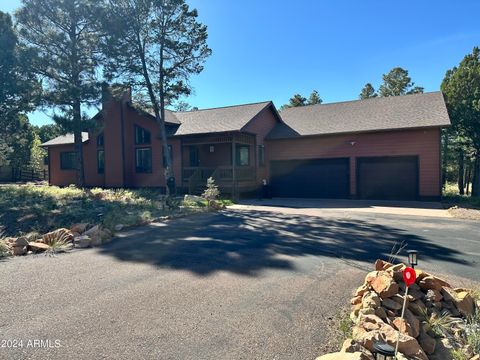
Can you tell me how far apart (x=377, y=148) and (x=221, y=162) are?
9.42m

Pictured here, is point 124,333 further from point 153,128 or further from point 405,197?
point 153,128

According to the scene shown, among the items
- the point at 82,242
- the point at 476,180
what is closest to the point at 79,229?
the point at 82,242

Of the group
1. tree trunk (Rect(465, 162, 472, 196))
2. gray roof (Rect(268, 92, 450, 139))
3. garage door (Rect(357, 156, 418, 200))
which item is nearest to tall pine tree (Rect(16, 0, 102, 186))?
gray roof (Rect(268, 92, 450, 139))

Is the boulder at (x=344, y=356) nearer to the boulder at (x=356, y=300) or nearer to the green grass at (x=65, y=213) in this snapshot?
the boulder at (x=356, y=300)

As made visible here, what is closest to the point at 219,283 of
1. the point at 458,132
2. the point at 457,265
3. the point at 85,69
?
the point at 457,265

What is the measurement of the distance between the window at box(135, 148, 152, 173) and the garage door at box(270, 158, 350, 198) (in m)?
8.09

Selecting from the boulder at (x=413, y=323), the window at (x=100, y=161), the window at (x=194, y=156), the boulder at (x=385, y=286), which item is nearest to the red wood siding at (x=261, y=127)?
the window at (x=194, y=156)

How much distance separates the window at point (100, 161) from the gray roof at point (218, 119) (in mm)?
6032

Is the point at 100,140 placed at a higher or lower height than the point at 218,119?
lower

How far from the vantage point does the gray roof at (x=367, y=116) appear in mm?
17781

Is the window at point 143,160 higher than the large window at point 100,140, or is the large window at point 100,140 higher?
the large window at point 100,140

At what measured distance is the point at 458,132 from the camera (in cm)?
2125

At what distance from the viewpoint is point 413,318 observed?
12.2 ft

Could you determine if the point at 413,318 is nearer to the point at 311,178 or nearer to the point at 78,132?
the point at 311,178
